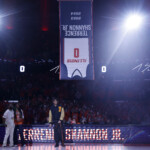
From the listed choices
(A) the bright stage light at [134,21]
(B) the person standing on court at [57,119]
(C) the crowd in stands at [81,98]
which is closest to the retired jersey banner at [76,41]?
(B) the person standing on court at [57,119]

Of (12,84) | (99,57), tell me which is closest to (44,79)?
(12,84)

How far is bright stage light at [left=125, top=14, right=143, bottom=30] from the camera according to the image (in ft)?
39.9

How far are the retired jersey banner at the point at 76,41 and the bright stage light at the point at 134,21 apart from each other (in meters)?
4.04

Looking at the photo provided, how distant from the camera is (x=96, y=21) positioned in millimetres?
14406

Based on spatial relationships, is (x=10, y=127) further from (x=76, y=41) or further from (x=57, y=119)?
(x=76, y=41)

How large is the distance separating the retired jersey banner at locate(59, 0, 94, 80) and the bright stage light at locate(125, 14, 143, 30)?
4.04m

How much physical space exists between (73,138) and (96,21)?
7.72 metres

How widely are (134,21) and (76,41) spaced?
5.06 meters

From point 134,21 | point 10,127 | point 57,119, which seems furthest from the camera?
point 134,21

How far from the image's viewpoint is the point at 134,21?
12.5 m

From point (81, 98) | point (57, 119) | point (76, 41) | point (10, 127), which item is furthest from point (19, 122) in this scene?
point (81, 98)

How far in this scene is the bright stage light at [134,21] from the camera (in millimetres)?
12156

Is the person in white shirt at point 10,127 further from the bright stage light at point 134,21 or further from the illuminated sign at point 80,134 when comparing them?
the bright stage light at point 134,21

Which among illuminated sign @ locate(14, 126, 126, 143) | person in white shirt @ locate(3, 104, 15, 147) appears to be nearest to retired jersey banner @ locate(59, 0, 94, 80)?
illuminated sign @ locate(14, 126, 126, 143)
